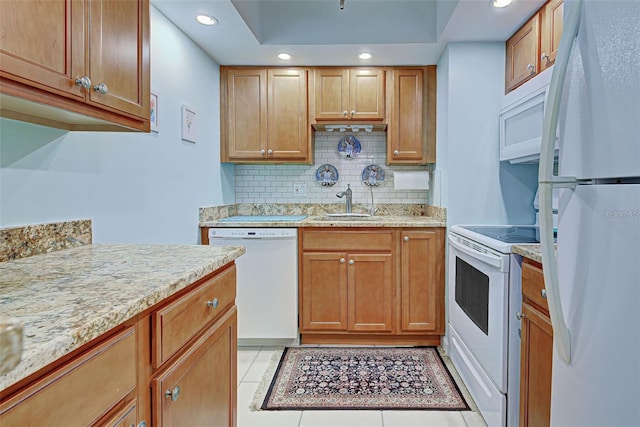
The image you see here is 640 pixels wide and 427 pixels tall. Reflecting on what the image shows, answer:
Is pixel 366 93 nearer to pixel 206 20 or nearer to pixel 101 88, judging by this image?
pixel 206 20

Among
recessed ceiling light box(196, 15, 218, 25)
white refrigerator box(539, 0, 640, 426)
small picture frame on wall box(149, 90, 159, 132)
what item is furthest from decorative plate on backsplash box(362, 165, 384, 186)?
white refrigerator box(539, 0, 640, 426)

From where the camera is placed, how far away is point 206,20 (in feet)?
7.21

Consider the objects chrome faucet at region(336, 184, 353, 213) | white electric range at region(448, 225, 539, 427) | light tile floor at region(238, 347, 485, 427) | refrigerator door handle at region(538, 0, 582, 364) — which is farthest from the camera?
chrome faucet at region(336, 184, 353, 213)

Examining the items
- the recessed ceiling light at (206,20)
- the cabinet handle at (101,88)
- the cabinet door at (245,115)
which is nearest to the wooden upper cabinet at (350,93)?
the cabinet door at (245,115)

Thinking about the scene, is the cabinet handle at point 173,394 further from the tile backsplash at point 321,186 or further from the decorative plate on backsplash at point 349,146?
the decorative plate on backsplash at point 349,146

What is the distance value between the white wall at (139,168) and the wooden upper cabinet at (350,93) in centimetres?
88

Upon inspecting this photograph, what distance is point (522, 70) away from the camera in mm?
2254

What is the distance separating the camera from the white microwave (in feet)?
6.38

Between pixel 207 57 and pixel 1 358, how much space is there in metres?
2.86

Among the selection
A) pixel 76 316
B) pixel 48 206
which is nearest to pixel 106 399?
pixel 76 316

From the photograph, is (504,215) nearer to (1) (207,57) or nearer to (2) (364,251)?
(2) (364,251)

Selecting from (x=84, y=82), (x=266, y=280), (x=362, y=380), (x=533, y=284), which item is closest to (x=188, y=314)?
(x=84, y=82)

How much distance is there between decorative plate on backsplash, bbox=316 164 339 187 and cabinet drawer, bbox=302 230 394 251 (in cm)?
76

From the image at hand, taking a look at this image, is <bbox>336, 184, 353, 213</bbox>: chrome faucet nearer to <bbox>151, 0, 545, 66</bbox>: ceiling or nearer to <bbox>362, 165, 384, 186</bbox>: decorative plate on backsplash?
<bbox>362, 165, 384, 186</bbox>: decorative plate on backsplash
